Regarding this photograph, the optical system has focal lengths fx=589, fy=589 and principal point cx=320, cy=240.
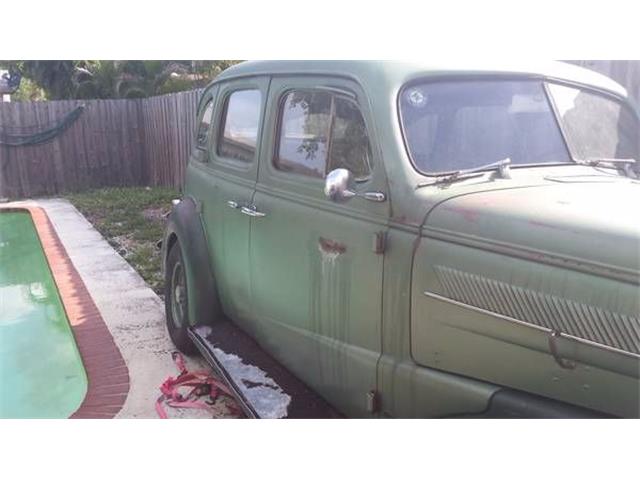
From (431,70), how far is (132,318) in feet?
11.7

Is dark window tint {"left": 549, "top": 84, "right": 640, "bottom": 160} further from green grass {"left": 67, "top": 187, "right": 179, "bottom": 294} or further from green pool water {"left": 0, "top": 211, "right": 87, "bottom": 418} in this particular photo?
green grass {"left": 67, "top": 187, "right": 179, "bottom": 294}

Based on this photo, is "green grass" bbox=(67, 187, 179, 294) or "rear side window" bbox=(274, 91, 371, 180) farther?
"green grass" bbox=(67, 187, 179, 294)

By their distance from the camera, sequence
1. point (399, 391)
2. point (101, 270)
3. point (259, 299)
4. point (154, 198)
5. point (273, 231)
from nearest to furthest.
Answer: point (399, 391) → point (273, 231) → point (259, 299) → point (101, 270) → point (154, 198)

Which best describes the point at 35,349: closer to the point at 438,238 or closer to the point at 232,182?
the point at 232,182

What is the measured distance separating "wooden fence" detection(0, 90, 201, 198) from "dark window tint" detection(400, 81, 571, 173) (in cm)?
931

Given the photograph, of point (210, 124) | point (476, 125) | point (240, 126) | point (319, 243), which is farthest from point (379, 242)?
point (210, 124)

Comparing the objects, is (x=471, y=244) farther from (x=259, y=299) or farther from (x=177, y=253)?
(x=177, y=253)

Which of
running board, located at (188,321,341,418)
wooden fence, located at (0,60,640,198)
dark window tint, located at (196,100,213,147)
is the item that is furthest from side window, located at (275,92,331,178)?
wooden fence, located at (0,60,640,198)

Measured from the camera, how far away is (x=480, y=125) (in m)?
2.43

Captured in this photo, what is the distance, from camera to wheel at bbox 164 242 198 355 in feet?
13.6

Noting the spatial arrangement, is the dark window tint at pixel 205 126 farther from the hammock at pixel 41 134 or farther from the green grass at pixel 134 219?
the hammock at pixel 41 134

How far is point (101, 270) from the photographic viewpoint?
6.62 metres
